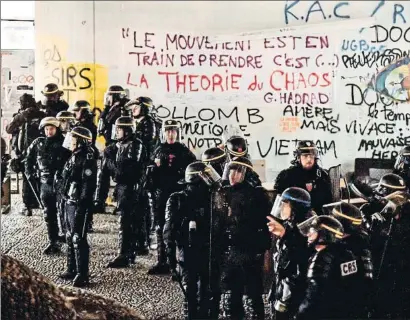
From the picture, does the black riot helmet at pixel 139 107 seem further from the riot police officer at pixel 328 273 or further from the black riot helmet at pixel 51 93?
the riot police officer at pixel 328 273

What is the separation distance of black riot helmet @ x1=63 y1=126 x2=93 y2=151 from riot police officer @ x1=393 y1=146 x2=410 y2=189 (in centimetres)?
156

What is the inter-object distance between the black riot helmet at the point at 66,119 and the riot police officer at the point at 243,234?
79 centimetres

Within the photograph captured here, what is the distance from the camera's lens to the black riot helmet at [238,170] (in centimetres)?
335

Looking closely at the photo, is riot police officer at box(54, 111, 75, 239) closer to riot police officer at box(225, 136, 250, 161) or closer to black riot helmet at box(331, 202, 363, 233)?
riot police officer at box(225, 136, 250, 161)

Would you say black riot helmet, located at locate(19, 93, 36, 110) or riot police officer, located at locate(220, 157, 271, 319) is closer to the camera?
riot police officer, located at locate(220, 157, 271, 319)

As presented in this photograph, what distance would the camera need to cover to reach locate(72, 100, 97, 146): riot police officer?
11.6ft

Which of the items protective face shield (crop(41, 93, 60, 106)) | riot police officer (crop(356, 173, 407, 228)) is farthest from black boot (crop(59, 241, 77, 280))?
riot police officer (crop(356, 173, 407, 228))

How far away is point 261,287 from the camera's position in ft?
11.3

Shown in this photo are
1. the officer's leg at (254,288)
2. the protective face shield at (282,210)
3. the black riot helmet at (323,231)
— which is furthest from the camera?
the officer's leg at (254,288)

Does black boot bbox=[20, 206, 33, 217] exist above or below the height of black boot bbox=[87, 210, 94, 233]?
above

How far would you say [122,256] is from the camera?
357cm

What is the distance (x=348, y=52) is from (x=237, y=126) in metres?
0.67

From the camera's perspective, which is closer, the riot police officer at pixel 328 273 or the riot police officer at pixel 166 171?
the riot police officer at pixel 328 273

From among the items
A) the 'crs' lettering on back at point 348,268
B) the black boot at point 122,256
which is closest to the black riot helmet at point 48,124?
the black boot at point 122,256
